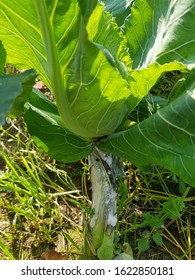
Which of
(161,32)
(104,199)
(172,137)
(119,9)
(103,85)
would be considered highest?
(119,9)

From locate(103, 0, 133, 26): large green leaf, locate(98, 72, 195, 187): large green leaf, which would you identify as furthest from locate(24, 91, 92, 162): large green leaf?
locate(103, 0, 133, 26): large green leaf

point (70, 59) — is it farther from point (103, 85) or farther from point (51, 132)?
point (51, 132)

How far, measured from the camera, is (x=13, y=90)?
0.92m

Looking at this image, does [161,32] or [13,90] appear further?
[161,32]

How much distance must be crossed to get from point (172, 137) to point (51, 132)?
36 centimetres

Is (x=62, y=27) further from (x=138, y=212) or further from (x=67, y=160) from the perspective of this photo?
(x=138, y=212)

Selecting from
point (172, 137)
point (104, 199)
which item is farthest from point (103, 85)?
point (104, 199)

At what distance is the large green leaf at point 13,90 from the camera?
0.88 m

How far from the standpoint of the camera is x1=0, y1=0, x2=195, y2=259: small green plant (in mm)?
985

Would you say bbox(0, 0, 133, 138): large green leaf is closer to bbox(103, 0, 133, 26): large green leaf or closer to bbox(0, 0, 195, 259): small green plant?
bbox(0, 0, 195, 259): small green plant

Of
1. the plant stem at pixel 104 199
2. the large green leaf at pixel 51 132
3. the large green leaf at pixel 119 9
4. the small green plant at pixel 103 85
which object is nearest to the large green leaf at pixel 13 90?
the small green plant at pixel 103 85

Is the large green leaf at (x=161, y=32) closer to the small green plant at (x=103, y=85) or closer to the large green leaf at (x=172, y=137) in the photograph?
the small green plant at (x=103, y=85)

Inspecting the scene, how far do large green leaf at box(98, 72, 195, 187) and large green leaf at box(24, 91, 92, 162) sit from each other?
0.57 feet

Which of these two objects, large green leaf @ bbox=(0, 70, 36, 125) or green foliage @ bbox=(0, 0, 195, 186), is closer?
large green leaf @ bbox=(0, 70, 36, 125)
